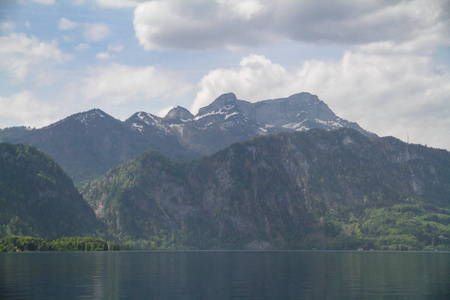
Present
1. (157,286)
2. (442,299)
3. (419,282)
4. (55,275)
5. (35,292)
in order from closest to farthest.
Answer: (442,299) < (35,292) < (157,286) < (419,282) < (55,275)

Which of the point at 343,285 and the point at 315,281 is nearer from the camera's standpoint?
the point at 343,285

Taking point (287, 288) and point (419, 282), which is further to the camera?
point (419, 282)

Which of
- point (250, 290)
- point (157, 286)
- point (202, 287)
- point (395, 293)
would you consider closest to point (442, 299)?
point (395, 293)

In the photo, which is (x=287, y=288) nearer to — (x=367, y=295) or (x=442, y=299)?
(x=367, y=295)

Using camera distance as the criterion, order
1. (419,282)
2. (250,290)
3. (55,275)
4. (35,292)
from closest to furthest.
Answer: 1. (35,292)
2. (250,290)
3. (419,282)
4. (55,275)

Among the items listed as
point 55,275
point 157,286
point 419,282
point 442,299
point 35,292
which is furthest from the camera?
point 55,275

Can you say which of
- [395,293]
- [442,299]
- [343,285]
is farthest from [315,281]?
[442,299]

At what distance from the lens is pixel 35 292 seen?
109m

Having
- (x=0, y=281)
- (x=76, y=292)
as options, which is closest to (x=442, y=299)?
(x=76, y=292)

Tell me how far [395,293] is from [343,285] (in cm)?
1838

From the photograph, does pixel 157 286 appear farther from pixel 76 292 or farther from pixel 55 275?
pixel 55 275

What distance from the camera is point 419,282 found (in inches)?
5295

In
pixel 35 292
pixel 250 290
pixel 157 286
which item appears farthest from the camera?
pixel 157 286

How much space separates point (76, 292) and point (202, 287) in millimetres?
28600
